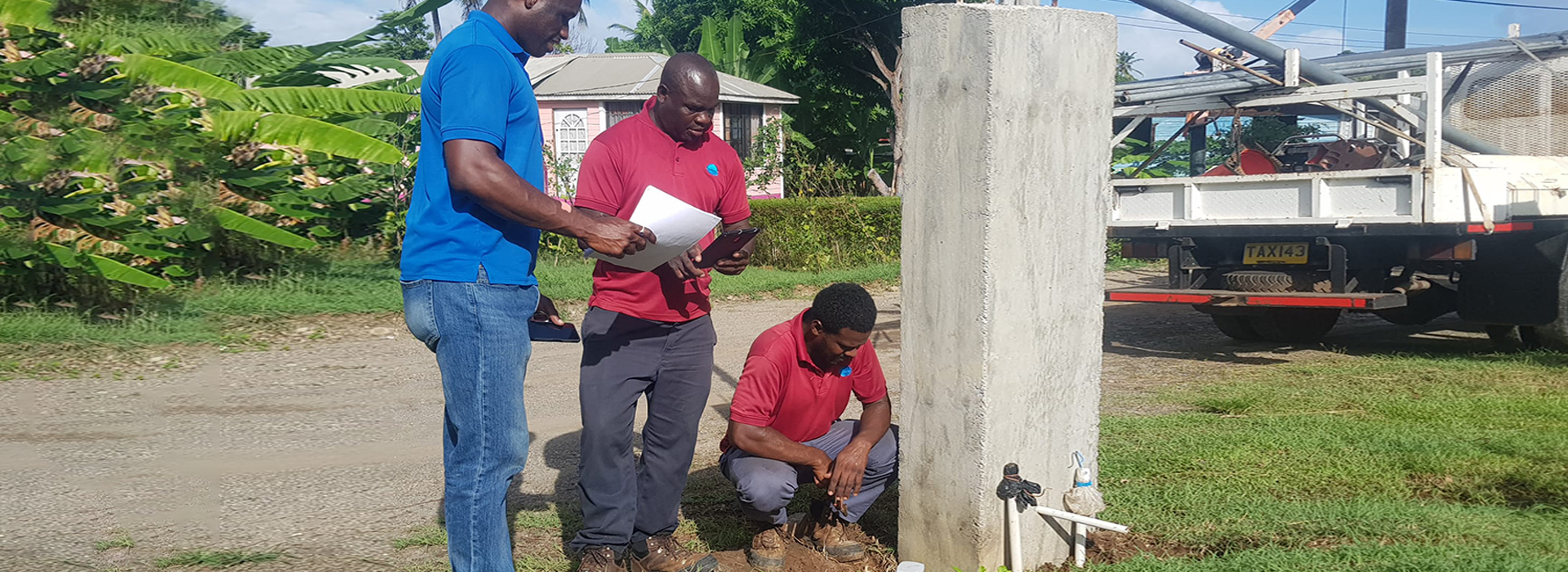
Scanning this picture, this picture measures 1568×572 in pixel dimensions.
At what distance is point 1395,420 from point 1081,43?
3.50m

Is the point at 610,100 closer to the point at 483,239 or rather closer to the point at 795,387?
the point at 795,387

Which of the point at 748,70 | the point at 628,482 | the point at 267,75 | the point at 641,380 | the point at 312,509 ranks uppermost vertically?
the point at 748,70

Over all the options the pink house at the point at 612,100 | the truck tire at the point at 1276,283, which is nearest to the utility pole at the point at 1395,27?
the pink house at the point at 612,100

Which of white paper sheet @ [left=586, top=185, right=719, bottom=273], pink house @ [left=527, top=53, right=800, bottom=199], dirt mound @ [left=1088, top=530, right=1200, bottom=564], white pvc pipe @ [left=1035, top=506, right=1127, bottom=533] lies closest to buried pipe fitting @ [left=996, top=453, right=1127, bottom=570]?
white pvc pipe @ [left=1035, top=506, right=1127, bottom=533]

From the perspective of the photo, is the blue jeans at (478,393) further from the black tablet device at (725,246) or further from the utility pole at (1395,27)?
the utility pole at (1395,27)

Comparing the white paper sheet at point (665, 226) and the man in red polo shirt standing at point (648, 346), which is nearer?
the white paper sheet at point (665, 226)

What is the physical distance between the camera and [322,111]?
36.2 ft

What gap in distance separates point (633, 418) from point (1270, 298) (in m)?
5.70

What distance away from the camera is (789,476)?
13.7ft

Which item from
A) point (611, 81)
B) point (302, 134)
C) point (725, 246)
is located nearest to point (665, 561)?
point (725, 246)

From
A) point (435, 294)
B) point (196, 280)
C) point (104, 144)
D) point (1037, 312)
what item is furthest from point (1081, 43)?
point (196, 280)

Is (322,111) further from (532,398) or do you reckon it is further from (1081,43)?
(1081,43)

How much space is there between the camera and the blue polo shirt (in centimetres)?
296

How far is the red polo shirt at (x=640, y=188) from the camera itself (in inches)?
157
